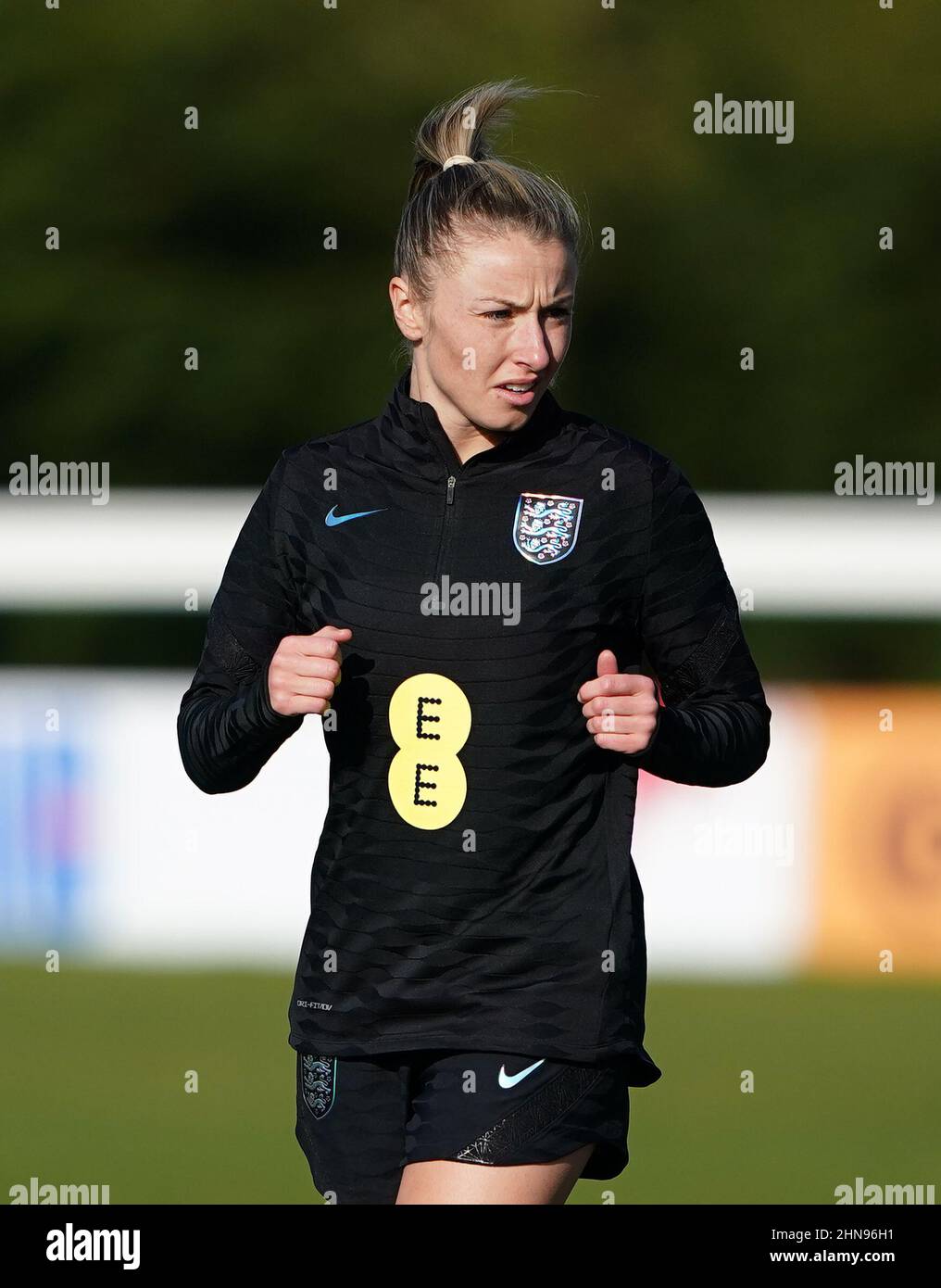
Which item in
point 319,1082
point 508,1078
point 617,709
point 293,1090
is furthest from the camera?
point 293,1090

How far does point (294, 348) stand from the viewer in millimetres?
16328

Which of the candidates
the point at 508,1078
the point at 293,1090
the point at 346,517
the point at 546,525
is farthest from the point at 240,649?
the point at 293,1090

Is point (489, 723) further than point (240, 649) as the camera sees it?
No

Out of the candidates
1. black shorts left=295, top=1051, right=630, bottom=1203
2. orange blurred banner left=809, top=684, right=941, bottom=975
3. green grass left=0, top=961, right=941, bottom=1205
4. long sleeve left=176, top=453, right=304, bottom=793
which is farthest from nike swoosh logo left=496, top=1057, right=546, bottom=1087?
orange blurred banner left=809, top=684, right=941, bottom=975

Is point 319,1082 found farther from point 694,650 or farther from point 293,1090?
point 293,1090

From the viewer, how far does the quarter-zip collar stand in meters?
3.19

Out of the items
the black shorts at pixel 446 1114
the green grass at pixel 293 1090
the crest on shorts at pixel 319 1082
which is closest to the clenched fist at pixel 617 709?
the black shorts at pixel 446 1114

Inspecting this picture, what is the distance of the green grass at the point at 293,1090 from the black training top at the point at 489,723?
7.53ft

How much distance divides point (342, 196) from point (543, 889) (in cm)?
1416

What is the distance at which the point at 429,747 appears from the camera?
3.07 meters

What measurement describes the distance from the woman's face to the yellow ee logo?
15.0 inches

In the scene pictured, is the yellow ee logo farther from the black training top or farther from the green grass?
the green grass

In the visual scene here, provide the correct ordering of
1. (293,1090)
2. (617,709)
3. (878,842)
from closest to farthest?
(617,709)
(293,1090)
(878,842)

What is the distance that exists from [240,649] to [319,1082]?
0.63 m
